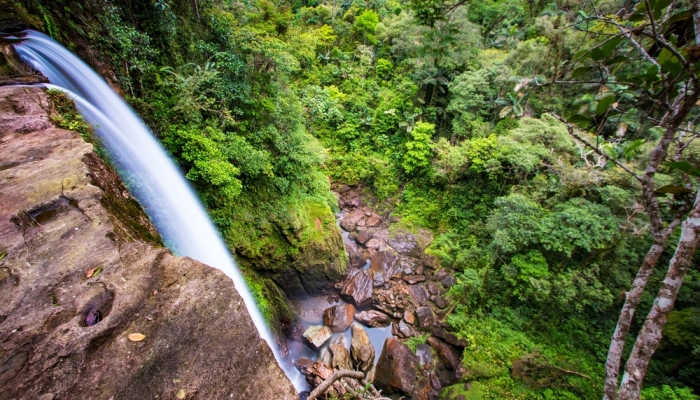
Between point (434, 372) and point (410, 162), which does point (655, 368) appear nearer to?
point (434, 372)

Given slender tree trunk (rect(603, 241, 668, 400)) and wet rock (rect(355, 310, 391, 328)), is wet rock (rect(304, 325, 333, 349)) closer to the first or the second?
wet rock (rect(355, 310, 391, 328))

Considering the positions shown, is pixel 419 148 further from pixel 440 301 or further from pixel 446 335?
pixel 446 335

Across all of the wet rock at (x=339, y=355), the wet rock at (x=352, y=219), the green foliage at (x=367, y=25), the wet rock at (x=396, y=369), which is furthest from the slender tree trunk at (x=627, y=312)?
the green foliage at (x=367, y=25)

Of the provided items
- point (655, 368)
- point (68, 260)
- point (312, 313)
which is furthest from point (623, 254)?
point (68, 260)

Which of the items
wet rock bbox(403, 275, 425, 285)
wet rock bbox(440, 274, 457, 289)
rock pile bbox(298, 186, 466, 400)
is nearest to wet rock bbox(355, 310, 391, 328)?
rock pile bbox(298, 186, 466, 400)

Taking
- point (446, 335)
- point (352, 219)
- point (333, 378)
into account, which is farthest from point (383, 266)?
point (333, 378)

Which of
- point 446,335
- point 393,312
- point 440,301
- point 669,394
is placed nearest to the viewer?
point 669,394
